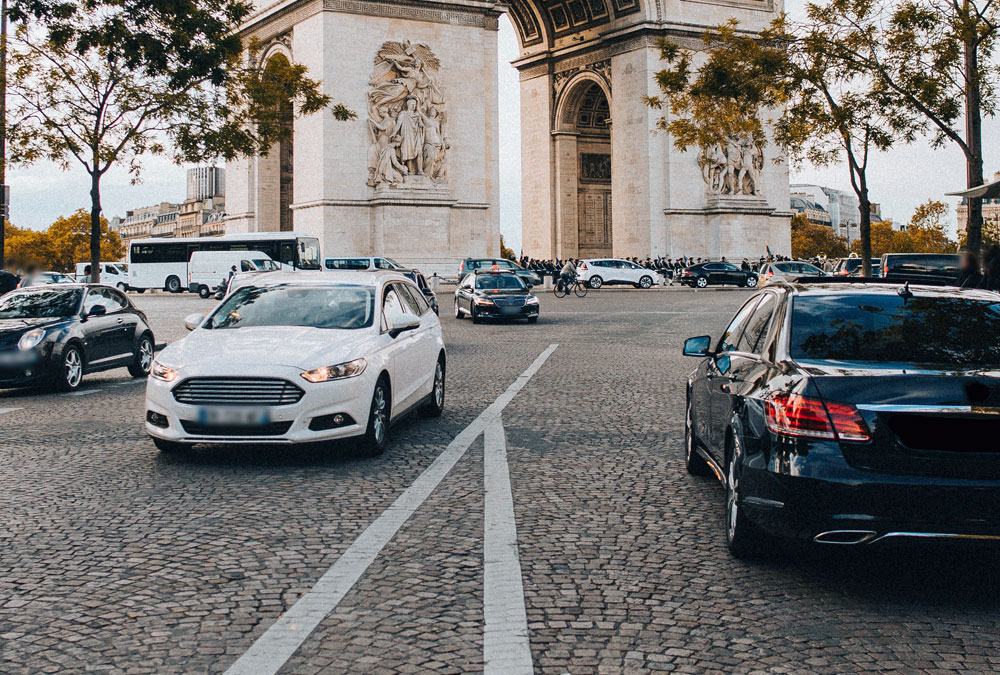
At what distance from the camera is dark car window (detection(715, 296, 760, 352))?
621cm

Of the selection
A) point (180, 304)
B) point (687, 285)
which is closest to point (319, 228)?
point (180, 304)

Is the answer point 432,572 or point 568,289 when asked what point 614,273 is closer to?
point 568,289

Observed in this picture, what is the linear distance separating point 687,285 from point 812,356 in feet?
136

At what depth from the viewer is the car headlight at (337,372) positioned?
745 cm

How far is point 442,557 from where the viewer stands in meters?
5.02

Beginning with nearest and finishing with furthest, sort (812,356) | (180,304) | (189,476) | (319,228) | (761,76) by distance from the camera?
1. (812,356)
2. (189,476)
3. (761,76)
4. (180,304)
5. (319,228)

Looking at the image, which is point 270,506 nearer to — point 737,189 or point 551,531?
point 551,531

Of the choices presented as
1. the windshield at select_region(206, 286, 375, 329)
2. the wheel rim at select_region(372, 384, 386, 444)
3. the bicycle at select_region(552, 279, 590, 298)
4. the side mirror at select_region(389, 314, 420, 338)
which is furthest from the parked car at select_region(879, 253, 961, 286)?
the wheel rim at select_region(372, 384, 386, 444)

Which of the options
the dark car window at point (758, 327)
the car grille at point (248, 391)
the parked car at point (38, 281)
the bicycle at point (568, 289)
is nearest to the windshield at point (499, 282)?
the parked car at point (38, 281)

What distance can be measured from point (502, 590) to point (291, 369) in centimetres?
334

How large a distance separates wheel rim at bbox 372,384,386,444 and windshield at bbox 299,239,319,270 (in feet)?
100

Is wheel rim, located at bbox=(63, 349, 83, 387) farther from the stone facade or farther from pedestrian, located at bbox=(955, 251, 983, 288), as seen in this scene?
the stone facade

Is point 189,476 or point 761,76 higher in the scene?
point 761,76

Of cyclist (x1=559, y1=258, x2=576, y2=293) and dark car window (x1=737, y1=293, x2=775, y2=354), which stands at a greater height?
cyclist (x1=559, y1=258, x2=576, y2=293)
